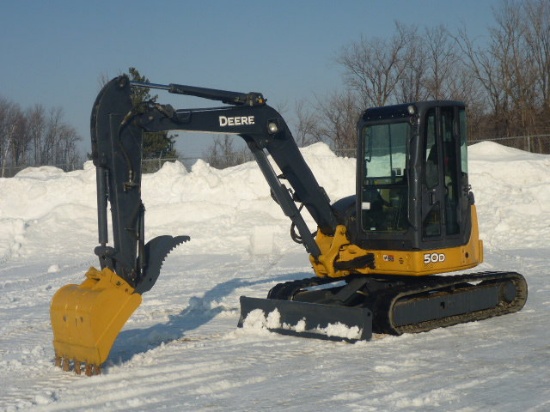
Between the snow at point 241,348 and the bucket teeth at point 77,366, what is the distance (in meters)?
0.11

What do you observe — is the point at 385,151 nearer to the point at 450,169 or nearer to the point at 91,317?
the point at 450,169

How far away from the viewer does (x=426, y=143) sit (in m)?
10.4

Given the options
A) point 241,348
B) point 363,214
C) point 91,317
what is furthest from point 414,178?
point 91,317

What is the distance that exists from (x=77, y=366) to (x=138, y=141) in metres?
2.35

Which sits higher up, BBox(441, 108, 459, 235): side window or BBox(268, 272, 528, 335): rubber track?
BBox(441, 108, 459, 235): side window

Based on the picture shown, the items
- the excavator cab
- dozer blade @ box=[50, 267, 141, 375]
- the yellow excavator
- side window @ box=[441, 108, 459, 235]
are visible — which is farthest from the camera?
side window @ box=[441, 108, 459, 235]

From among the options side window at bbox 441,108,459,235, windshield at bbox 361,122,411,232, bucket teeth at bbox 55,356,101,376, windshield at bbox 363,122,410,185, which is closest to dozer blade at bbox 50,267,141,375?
bucket teeth at bbox 55,356,101,376

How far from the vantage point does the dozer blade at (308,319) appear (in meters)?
9.67

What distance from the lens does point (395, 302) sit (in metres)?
10.1

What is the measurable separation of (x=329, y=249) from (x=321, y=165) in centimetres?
1600

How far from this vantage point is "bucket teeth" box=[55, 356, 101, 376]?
8353 millimetres

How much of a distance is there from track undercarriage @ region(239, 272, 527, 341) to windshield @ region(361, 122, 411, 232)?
31.2 inches

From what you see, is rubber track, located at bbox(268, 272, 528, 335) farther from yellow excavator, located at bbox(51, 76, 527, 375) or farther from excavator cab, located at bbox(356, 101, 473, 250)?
excavator cab, located at bbox(356, 101, 473, 250)

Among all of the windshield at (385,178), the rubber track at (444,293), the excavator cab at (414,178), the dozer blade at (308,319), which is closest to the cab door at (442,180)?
the excavator cab at (414,178)
